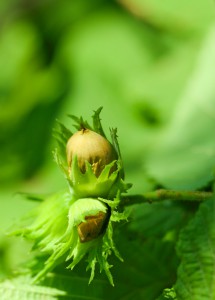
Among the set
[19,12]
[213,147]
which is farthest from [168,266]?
[19,12]

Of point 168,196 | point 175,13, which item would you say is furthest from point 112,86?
point 168,196

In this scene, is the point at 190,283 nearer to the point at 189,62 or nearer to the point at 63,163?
the point at 63,163

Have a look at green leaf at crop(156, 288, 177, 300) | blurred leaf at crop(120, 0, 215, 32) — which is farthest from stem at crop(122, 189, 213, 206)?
blurred leaf at crop(120, 0, 215, 32)

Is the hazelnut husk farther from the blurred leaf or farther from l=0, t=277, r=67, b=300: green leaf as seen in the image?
the blurred leaf

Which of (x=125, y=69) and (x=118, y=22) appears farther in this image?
(x=118, y=22)

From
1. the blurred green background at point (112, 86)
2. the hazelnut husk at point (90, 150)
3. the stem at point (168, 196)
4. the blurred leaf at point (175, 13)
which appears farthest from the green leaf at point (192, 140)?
the blurred leaf at point (175, 13)
